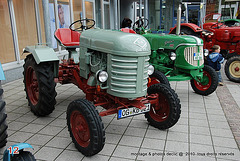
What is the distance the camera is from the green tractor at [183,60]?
467 cm

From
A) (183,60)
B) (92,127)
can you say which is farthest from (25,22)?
(92,127)

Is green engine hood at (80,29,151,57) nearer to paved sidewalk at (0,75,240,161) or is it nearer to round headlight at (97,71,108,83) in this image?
round headlight at (97,71,108,83)

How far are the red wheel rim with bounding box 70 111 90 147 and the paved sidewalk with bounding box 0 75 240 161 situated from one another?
6.4 inches

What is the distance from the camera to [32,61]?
380cm

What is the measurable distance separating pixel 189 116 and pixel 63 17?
6.23 m

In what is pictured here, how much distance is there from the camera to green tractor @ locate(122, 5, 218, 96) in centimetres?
467

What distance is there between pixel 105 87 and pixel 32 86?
1777 millimetres

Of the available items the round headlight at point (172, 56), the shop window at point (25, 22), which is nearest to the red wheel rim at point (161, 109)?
the round headlight at point (172, 56)

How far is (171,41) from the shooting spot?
16.2 ft

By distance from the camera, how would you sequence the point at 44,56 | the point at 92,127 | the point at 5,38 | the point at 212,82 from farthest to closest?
the point at 5,38 → the point at 212,82 → the point at 44,56 → the point at 92,127

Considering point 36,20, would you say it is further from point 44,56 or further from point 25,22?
point 44,56

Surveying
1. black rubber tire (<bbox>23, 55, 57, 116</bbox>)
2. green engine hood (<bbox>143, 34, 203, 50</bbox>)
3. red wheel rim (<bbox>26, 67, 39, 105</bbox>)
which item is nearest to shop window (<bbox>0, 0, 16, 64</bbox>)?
red wheel rim (<bbox>26, 67, 39, 105</bbox>)

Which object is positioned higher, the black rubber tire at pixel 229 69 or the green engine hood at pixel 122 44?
the green engine hood at pixel 122 44

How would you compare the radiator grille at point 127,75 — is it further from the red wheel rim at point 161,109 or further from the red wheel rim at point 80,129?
the red wheel rim at point 161,109
